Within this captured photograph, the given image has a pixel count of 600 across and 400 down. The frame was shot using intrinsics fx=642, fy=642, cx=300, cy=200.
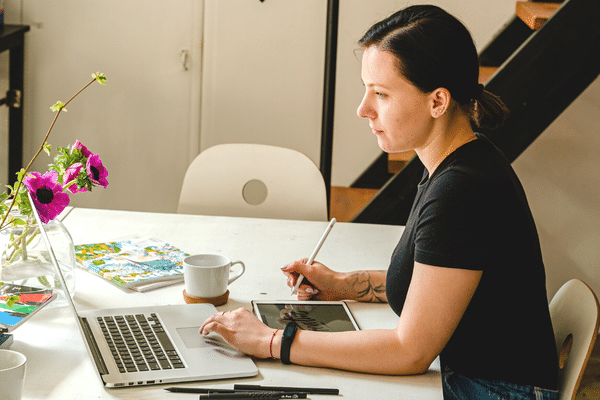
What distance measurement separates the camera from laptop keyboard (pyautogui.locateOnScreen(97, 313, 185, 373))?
96cm

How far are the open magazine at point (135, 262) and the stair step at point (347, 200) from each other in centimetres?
177

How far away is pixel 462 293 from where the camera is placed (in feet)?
3.24

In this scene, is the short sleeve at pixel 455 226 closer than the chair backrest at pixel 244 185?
Yes

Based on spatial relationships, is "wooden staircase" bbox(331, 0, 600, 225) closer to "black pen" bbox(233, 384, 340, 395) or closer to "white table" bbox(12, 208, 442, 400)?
"white table" bbox(12, 208, 442, 400)

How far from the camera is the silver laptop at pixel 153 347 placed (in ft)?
3.05

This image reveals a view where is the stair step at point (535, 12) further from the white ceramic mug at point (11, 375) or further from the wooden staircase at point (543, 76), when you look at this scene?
the white ceramic mug at point (11, 375)

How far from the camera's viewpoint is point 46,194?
1082 mm

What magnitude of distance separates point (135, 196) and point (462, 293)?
251cm

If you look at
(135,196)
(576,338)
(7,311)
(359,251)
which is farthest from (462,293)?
(135,196)

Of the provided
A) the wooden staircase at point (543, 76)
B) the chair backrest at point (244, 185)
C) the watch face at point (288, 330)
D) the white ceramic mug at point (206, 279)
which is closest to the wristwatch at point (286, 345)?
the watch face at point (288, 330)

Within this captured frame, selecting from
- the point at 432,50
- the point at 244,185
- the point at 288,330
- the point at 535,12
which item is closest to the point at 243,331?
the point at 288,330

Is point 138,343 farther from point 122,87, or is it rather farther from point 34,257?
point 122,87

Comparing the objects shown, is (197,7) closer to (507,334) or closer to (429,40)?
(429,40)

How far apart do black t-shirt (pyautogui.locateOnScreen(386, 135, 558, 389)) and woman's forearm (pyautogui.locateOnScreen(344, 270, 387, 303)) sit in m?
0.18
